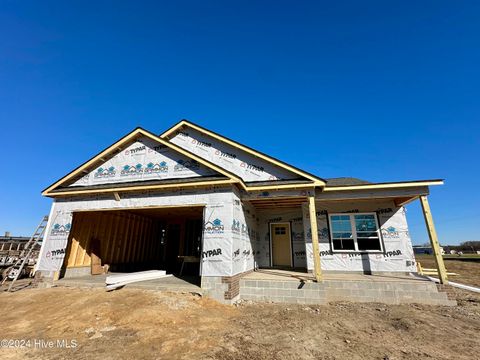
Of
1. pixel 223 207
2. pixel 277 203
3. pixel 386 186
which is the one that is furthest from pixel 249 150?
pixel 386 186

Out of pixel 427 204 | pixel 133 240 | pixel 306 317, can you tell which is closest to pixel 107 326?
pixel 306 317

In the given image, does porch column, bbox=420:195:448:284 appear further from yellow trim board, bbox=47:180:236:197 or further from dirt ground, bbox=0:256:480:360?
yellow trim board, bbox=47:180:236:197

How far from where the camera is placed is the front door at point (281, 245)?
A: 12758 millimetres

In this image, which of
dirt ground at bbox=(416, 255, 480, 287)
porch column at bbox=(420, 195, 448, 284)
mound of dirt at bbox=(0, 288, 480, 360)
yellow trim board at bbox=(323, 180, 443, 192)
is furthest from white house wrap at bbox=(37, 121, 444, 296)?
dirt ground at bbox=(416, 255, 480, 287)

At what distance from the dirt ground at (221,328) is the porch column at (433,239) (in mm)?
1078

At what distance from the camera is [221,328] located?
19.6 feet

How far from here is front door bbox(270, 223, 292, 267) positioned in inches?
502

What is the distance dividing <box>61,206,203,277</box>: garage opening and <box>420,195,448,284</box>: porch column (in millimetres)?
9510

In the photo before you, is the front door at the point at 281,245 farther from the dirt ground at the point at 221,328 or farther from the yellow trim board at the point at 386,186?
the dirt ground at the point at 221,328

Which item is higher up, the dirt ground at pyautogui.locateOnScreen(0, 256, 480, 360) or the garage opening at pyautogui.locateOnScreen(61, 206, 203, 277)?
the garage opening at pyautogui.locateOnScreen(61, 206, 203, 277)

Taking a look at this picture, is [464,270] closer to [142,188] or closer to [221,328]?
[221,328]

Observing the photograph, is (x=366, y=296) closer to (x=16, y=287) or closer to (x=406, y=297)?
(x=406, y=297)

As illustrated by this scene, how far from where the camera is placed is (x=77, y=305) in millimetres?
7258

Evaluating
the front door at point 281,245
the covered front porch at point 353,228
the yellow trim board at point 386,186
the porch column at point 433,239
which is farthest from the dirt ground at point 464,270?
the front door at point 281,245
